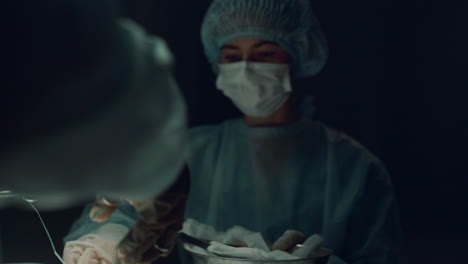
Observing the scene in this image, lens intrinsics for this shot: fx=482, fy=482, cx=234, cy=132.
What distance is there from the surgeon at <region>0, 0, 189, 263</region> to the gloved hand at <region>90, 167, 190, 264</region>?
4.8 inches

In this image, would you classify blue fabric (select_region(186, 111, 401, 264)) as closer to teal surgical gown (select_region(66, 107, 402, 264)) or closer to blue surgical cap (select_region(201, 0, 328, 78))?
teal surgical gown (select_region(66, 107, 402, 264))

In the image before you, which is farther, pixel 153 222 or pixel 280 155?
pixel 280 155

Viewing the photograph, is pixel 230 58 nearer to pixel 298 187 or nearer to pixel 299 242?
pixel 298 187

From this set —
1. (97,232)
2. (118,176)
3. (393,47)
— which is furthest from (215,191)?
(118,176)

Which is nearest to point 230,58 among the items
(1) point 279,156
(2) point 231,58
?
(2) point 231,58

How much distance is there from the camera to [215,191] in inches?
62.3

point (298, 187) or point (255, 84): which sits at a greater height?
point (255, 84)

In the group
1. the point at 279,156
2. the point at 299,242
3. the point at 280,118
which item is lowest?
the point at 299,242

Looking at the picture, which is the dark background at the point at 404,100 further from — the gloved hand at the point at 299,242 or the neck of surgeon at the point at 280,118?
the gloved hand at the point at 299,242

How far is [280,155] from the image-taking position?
160cm

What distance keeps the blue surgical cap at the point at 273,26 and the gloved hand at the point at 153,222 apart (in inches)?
27.8

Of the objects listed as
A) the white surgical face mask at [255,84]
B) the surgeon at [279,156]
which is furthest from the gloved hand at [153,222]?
the white surgical face mask at [255,84]

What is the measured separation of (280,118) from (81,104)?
1029 millimetres

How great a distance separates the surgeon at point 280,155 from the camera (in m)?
1.44
